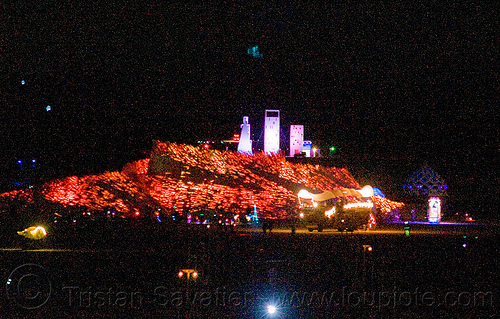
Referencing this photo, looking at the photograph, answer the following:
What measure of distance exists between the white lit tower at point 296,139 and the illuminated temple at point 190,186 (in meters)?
17.5

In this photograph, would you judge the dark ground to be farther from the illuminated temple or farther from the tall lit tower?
the tall lit tower

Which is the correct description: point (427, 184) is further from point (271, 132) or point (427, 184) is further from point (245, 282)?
point (245, 282)

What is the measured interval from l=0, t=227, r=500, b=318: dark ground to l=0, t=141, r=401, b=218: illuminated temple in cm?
1092

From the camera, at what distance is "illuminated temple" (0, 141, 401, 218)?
82.8 feet

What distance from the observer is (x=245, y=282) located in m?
9.40

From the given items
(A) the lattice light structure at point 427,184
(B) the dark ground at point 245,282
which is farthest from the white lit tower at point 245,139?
(B) the dark ground at point 245,282

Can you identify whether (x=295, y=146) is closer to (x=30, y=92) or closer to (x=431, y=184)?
(x=431, y=184)

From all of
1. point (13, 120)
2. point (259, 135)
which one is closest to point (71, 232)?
point (13, 120)

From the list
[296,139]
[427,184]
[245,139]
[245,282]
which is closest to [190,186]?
[245,282]

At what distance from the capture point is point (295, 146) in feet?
166

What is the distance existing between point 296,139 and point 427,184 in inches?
633

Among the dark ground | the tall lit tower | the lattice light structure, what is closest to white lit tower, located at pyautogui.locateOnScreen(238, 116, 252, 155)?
the tall lit tower

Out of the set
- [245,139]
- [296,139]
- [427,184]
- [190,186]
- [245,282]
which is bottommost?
[245,282]

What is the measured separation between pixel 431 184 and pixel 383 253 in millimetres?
26034
